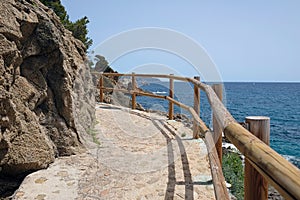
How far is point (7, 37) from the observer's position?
2777 millimetres

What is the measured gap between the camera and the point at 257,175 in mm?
1214

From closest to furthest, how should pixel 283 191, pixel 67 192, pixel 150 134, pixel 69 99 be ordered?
pixel 283 191 → pixel 67 192 → pixel 69 99 → pixel 150 134

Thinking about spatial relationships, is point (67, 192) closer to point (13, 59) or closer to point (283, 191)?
point (13, 59)

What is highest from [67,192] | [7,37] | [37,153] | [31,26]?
[31,26]

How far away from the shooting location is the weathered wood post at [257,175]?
119cm

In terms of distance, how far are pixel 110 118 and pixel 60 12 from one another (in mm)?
5220

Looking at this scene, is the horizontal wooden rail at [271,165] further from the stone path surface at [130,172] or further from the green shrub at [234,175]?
the green shrub at [234,175]

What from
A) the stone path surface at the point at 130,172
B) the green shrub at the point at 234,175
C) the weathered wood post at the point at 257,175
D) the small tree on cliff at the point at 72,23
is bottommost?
the green shrub at the point at 234,175

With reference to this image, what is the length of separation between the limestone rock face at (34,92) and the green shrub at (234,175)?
209 centimetres

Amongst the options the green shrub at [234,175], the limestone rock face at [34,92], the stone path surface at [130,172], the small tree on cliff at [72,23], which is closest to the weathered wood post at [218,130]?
the stone path surface at [130,172]

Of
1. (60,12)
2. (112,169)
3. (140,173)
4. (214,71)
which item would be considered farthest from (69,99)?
(60,12)

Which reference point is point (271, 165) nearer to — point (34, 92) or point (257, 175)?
point (257, 175)

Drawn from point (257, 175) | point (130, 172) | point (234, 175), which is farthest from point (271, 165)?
point (234, 175)

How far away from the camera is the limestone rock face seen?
2.78m
